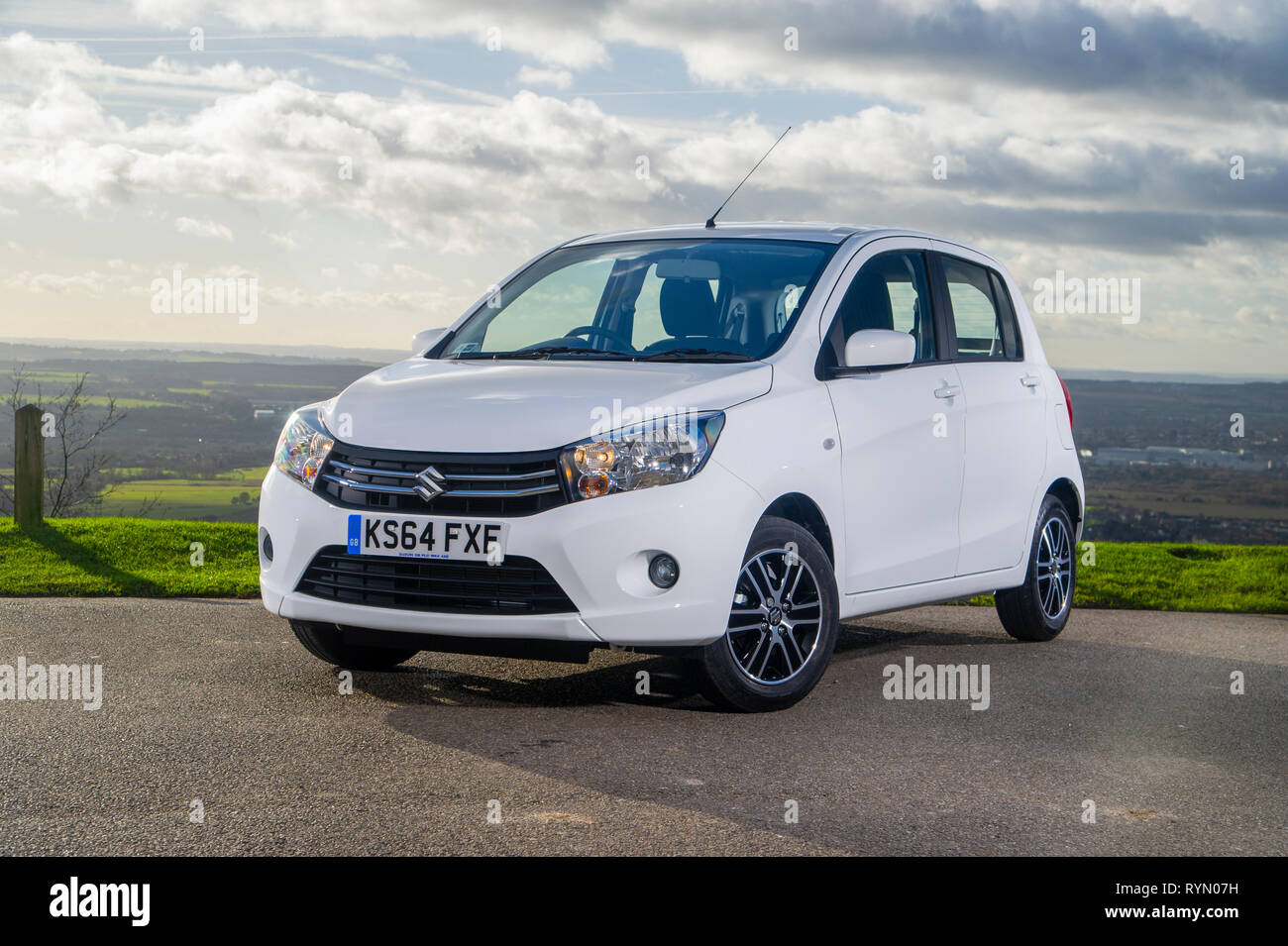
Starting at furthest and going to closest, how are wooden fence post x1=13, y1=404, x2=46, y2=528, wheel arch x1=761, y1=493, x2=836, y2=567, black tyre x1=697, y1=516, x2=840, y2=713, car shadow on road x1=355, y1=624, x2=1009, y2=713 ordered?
wooden fence post x1=13, y1=404, x2=46, y2=528
car shadow on road x1=355, y1=624, x2=1009, y2=713
wheel arch x1=761, y1=493, x2=836, y2=567
black tyre x1=697, y1=516, x2=840, y2=713

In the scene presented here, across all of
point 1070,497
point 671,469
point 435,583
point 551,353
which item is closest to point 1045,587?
point 1070,497

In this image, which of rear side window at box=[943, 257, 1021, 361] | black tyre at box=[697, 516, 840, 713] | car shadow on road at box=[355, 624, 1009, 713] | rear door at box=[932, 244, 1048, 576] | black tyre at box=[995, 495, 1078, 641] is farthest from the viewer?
black tyre at box=[995, 495, 1078, 641]

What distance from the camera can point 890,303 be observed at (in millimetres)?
7434

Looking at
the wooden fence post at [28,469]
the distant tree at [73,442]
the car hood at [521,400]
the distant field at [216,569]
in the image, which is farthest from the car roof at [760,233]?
the distant tree at [73,442]

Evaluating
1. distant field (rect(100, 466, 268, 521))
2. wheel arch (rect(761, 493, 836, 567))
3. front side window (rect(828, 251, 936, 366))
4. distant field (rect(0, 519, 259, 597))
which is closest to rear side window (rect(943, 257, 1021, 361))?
front side window (rect(828, 251, 936, 366))

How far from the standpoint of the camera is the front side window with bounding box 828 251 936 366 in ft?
22.9

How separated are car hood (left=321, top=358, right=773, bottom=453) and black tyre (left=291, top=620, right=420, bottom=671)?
109 centimetres

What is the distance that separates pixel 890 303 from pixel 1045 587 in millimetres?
2416

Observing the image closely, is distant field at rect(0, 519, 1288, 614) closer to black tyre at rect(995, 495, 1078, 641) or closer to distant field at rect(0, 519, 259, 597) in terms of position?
distant field at rect(0, 519, 259, 597)

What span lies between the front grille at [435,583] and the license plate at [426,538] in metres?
0.03

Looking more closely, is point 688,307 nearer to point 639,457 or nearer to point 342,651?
point 639,457

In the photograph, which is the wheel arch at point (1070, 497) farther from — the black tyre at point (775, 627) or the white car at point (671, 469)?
the black tyre at point (775, 627)
